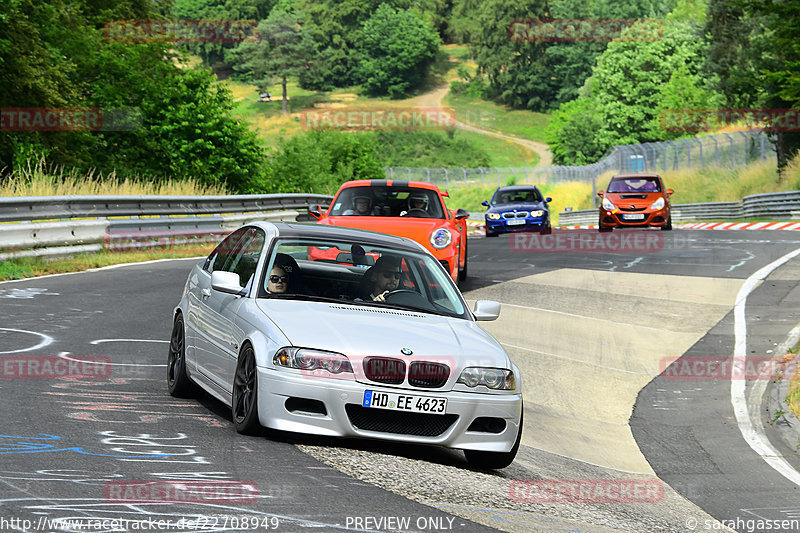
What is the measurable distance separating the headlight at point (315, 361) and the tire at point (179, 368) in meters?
2.09

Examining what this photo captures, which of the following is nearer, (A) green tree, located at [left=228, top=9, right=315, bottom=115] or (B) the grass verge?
(B) the grass verge

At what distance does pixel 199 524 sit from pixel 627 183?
28475 millimetres

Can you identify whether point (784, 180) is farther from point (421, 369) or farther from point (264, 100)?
point (264, 100)

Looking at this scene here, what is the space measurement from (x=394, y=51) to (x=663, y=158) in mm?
122459

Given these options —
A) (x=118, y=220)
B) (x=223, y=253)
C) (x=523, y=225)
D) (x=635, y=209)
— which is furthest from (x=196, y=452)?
(x=523, y=225)

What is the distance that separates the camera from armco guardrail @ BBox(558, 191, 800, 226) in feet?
126

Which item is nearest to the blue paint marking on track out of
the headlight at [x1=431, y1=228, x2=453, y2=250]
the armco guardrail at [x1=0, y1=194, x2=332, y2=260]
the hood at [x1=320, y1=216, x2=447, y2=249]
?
the hood at [x1=320, y1=216, x2=447, y2=249]

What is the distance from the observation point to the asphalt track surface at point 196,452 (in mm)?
5270

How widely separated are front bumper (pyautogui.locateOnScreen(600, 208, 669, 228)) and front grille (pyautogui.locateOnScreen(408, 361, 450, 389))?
81.4 ft

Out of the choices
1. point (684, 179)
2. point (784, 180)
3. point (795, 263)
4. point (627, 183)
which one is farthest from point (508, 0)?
point (795, 263)

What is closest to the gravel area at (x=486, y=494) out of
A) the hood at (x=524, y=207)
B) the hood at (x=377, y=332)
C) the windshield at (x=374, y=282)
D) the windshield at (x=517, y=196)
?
the hood at (x=377, y=332)

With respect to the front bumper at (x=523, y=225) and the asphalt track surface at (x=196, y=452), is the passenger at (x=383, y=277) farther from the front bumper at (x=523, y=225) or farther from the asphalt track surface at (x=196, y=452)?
the front bumper at (x=523, y=225)

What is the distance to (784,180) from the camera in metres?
45.2

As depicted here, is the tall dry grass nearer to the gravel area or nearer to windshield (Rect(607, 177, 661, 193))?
windshield (Rect(607, 177, 661, 193))
